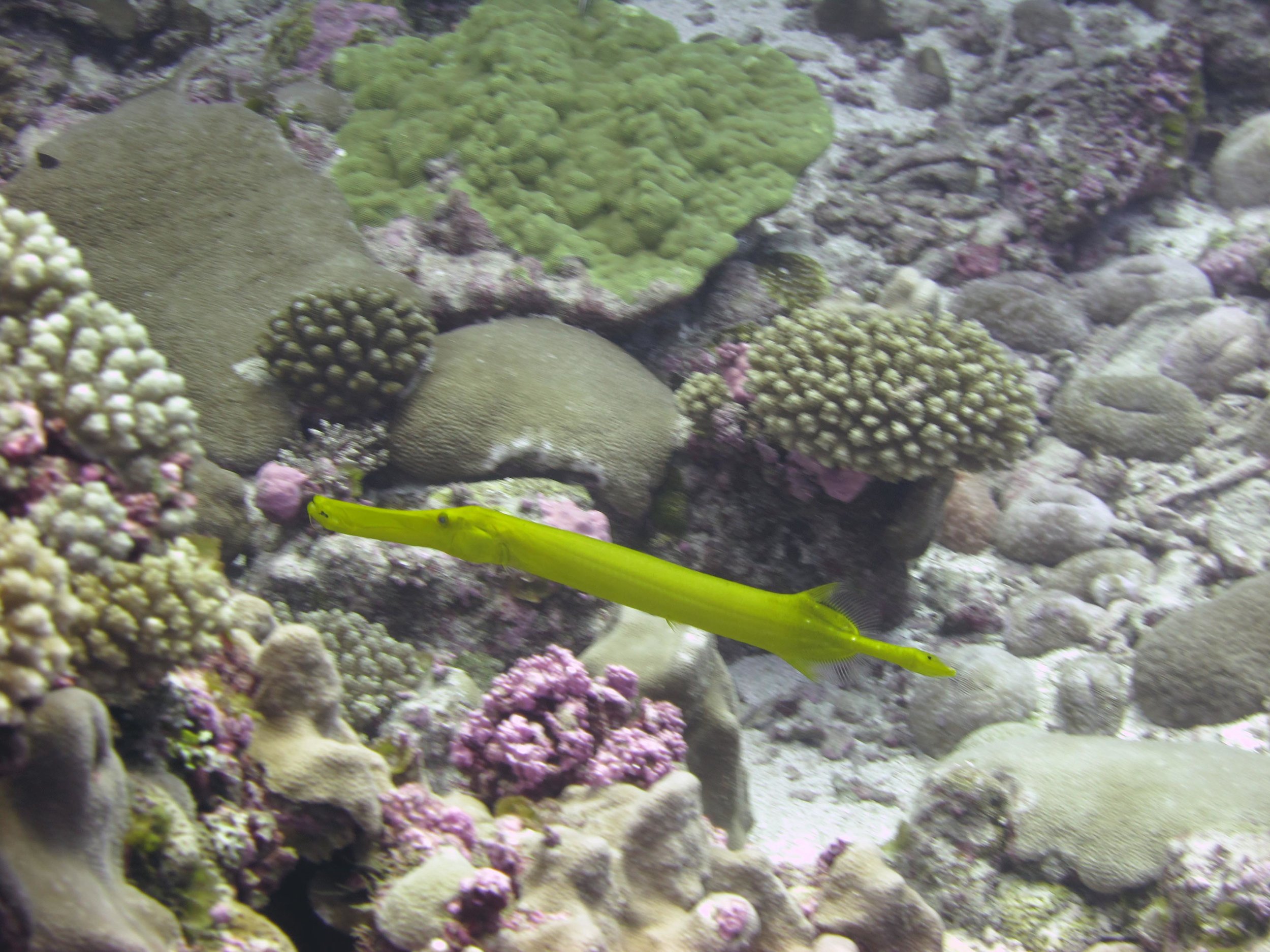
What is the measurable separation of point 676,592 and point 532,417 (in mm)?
2281

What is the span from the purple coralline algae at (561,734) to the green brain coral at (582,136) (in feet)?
12.4

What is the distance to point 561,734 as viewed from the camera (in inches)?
127

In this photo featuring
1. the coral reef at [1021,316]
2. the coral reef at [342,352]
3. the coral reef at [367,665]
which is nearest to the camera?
the coral reef at [367,665]

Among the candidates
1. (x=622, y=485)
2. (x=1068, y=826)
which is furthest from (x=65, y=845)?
(x=1068, y=826)

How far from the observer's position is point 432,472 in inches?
197

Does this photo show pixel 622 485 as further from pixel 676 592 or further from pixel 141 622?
pixel 141 622

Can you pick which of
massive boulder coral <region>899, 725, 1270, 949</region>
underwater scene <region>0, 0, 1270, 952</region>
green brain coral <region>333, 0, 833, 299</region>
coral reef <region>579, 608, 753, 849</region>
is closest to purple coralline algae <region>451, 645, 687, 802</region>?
underwater scene <region>0, 0, 1270, 952</region>

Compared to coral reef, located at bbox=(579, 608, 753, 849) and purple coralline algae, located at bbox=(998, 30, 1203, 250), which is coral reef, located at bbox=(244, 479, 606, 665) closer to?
coral reef, located at bbox=(579, 608, 753, 849)

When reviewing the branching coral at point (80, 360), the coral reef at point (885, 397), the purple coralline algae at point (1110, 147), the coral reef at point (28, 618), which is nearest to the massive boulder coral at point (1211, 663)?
the coral reef at point (885, 397)

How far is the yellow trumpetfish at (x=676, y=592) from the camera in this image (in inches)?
125

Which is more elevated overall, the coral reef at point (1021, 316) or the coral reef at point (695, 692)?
the coral reef at point (1021, 316)

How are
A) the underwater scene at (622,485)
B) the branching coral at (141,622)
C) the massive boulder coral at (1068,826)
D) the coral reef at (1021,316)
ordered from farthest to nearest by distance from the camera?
the coral reef at (1021,316) → the massive boulder coral at (1068,826) → the underwater scene at (622,485) → the branching coral at (141,622)

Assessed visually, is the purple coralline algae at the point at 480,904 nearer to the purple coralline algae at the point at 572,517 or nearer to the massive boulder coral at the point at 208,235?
the purple coralline algae at the point at 572,517

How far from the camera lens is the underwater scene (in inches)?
79.0
